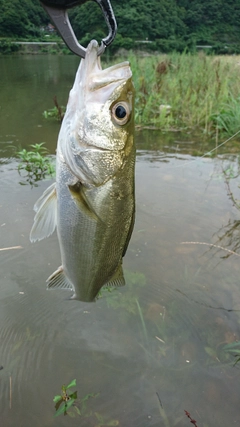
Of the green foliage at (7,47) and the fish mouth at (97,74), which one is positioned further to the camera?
the green foliage at (7,47)

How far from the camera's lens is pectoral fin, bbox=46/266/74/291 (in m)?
1.88

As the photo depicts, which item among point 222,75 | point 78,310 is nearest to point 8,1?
point 222,75

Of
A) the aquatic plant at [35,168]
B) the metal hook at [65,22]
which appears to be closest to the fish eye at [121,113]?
the metal hook at [65,22]

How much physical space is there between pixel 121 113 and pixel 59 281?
0.94m

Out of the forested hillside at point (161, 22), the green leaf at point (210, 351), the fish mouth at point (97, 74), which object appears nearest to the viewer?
the fish mouth at point (97, 74)

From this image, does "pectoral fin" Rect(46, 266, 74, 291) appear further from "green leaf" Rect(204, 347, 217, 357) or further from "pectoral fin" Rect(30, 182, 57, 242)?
"green leaf" Rect(204, 347, 217, 357)

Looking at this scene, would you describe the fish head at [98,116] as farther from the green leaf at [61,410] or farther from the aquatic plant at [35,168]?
the aquatic plant at [35,168]

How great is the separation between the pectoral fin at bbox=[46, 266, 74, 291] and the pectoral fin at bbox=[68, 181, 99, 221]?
420 mm

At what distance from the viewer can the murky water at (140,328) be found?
7.25 ft

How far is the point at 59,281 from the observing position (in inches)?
74.7

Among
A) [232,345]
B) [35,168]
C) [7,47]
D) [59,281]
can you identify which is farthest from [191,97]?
[7,47]

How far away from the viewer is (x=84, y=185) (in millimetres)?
1605

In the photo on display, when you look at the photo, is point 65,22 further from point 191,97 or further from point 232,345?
point 191,97

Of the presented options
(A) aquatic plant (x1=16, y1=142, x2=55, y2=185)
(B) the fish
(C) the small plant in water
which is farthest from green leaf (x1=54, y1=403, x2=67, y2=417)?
(A) aquatic plant (x1=16, y1=142, x2=55, y2=185)
